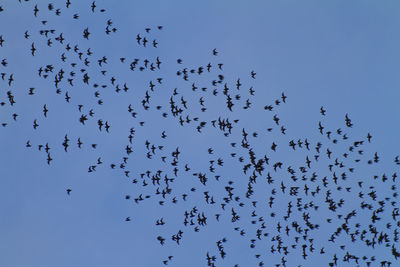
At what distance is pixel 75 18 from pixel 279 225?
23.1 metres

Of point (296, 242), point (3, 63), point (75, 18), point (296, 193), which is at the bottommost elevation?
point (296, 242)

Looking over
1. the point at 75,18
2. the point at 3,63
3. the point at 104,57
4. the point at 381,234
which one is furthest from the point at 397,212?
the point at 3,63

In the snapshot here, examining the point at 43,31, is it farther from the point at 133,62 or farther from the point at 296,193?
the point at 296,193

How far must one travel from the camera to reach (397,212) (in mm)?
45625

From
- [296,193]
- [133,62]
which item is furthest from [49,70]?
[296,193]

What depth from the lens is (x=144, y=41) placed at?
150ft

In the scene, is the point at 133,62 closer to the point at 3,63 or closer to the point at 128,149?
the point at 128,149

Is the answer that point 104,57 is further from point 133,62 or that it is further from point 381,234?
point 381,234

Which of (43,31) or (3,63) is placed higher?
(43,31)

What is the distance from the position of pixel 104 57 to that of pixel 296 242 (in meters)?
21.3

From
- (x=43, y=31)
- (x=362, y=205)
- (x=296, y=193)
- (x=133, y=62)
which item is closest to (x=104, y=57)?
(x=133, y=62)

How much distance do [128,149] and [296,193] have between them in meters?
13.8

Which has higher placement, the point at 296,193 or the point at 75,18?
the point at 75,18

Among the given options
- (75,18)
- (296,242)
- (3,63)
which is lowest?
(296,242)
